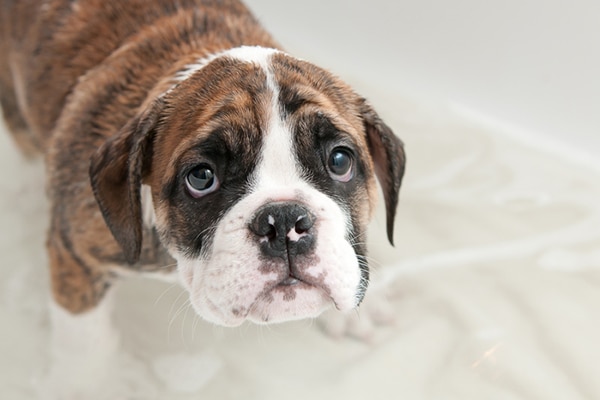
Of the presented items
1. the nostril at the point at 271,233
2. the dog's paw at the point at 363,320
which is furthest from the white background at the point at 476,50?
the nostril at the point at 271,233

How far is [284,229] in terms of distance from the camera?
173cm

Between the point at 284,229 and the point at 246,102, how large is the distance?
36cm

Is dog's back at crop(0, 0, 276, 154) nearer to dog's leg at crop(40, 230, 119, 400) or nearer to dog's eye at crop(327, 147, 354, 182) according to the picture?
dog's leg at crop(40, 230, 119, 400)

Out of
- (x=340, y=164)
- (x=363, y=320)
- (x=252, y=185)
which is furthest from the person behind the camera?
(x=363, y=320)

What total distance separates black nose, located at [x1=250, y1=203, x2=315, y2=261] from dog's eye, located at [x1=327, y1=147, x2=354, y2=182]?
0.74ft

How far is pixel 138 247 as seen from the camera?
6.88 ft

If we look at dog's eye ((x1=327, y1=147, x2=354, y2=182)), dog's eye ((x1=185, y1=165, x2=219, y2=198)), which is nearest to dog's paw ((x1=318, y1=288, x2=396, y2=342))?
dog's eye ((x1=327, y1=147, x2=354, y2=182))

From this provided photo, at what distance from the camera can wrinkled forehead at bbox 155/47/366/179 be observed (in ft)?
6.08

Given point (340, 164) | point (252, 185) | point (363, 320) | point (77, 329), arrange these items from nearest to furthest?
point (252, 185) → point (340, 164) → point (77, 329) → point (363, 320)

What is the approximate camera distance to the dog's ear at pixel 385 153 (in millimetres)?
2153

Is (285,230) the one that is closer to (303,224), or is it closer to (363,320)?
(303,224)

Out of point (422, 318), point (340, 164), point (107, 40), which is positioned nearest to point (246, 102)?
point (340, 164)

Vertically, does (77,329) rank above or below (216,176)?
below

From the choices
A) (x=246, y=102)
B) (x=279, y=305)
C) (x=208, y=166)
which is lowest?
(x=279, y=305)
